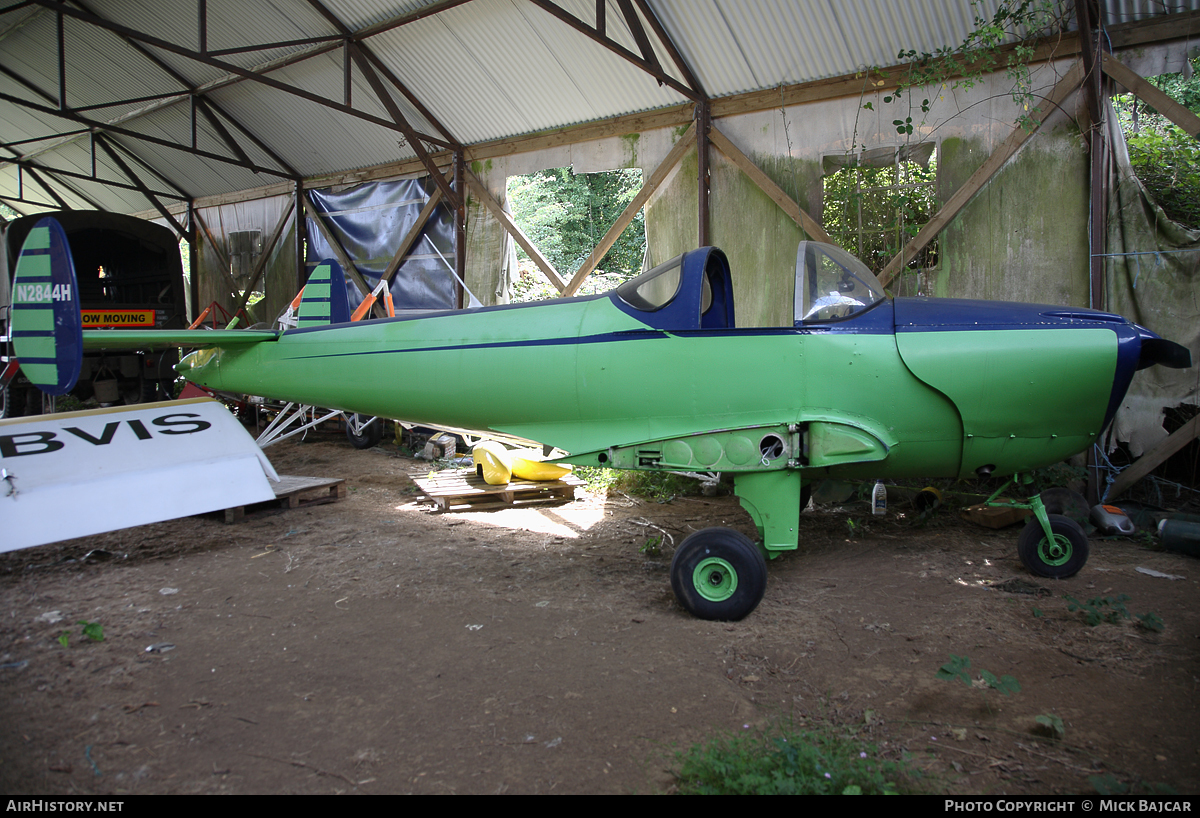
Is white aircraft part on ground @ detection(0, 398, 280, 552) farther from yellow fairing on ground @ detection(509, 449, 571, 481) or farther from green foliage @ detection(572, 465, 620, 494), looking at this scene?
green foliage @ detection(572, 465, 620, 494)

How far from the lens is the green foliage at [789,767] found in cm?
221

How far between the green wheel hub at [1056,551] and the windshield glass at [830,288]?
194 cm

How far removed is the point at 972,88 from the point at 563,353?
5.39 metres

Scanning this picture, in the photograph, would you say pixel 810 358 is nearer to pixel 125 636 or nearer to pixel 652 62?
pixel 125 636

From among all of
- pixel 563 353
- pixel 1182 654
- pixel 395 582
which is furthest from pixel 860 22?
pixel 395 582

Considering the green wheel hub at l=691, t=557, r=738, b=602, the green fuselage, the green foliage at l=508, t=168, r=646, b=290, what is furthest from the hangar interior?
the green foliage at l=508, t=168, r=646, b=290

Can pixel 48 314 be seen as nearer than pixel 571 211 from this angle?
Yes

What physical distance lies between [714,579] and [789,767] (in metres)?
1.54

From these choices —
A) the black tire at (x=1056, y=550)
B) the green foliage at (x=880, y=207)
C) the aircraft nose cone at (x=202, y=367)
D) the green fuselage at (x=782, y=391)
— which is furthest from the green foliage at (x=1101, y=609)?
the aircraft nose cone at (x=202, y=367)

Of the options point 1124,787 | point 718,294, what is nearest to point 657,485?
point 718,294

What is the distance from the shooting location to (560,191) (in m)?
19.3

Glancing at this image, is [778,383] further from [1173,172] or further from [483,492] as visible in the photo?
[1173,172]

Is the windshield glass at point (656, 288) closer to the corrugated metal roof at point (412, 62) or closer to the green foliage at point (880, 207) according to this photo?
the green foliage at point (880, 207)

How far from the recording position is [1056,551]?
4.29m
